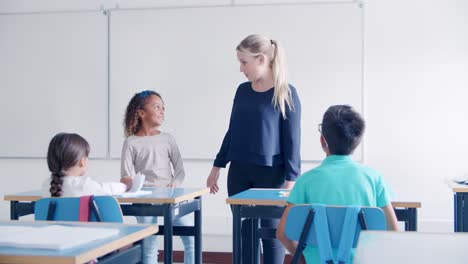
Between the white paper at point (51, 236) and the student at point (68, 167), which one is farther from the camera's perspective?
the student at point (68, 167)

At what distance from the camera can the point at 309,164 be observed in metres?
4.77

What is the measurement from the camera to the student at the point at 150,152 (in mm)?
3602

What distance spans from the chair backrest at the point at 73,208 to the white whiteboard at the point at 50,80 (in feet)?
8.76

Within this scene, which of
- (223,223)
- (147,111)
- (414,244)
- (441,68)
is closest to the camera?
(414,244)

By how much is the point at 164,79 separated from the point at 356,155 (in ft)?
5.31

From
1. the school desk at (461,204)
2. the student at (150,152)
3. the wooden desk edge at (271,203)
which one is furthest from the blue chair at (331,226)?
the student at (150,152)

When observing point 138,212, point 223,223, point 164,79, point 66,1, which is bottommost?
point 223,223

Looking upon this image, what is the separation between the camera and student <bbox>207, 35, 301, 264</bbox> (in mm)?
3082

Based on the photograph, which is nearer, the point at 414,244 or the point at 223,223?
the point at 414,244

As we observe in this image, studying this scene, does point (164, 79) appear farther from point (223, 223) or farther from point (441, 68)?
point (441, 68)

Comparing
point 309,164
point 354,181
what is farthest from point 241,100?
point 309,164

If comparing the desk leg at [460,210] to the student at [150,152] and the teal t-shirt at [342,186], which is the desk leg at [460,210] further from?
the student at [150,152]

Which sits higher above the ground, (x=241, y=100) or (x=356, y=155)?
(x=241, y=100)

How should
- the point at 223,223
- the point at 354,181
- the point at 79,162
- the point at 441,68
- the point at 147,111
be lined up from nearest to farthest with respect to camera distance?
the point at 354,181 → the point at 79,162 → the point at 147,111 → the point at 441,68 → the point at 223,223
